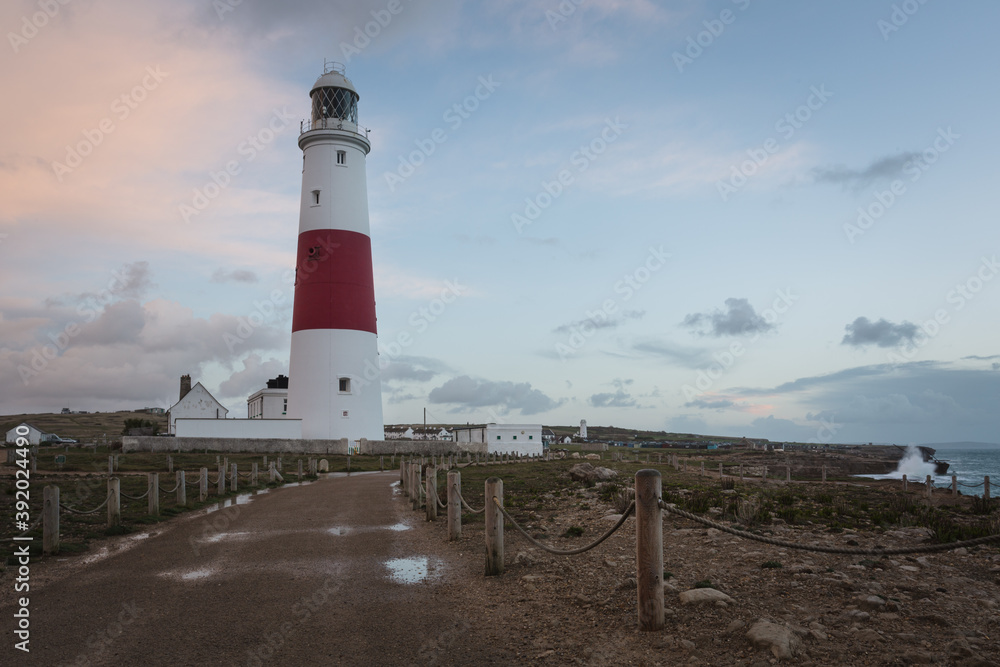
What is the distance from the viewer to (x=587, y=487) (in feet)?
62.6

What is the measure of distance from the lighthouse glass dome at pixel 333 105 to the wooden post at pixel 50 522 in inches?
1254

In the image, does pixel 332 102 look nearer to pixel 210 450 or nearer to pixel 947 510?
pixel 210 450

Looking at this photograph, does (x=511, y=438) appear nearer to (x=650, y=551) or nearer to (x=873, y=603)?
→ (x=873, y=603)

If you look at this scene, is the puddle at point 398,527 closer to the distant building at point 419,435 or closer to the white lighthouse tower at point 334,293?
the white lighthouse tower at point 334,293

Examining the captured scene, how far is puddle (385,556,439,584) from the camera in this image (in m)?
8.49

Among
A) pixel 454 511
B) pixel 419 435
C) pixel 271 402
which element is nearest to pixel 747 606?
pixel 454 511

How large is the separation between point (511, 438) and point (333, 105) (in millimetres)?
32002

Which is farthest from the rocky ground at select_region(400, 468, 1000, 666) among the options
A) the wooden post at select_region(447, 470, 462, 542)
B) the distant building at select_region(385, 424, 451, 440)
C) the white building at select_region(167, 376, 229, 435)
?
the white building at select_region(167, 376, 229, 435)

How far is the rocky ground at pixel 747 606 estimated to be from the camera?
16.8 ft

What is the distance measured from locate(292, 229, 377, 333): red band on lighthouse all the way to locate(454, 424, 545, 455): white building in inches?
955

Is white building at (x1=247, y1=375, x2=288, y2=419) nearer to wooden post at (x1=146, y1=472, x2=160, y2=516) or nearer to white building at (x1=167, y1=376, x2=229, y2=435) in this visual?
white building at (x1=167, y1=376, x2=229, y2=435)

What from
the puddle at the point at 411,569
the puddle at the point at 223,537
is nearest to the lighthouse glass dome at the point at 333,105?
the puddle at the point at 223,537

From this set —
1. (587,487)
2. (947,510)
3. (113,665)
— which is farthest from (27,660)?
(947,510)

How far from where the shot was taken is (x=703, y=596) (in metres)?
6.38
